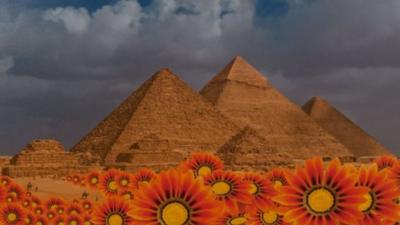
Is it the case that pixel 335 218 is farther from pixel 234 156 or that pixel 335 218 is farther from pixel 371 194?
pixel 234 156

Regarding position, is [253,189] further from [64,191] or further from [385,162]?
[64,191]

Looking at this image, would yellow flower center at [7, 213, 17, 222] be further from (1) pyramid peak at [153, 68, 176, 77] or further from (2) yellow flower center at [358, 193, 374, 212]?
(1) pyramid peak at [153, 68, 176, 77]

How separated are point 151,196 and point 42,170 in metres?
37.6

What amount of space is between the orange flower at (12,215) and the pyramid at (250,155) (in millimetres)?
45112

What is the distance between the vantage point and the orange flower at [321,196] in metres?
2.32

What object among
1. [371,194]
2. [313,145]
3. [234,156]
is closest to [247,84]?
[313,145]

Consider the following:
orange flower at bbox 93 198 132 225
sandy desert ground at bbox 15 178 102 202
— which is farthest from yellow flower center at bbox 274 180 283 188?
sandy desert ground at bbox 15 178 102 202

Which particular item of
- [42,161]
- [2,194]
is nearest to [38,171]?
[42,161]

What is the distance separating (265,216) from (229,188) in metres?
0.27

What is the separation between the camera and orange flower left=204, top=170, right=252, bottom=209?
10.0 feet

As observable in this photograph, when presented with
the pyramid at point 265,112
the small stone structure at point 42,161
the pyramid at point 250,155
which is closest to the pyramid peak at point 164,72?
the pyramid at point 265,112

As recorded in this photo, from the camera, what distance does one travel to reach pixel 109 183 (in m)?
5.16

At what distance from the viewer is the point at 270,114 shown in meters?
124

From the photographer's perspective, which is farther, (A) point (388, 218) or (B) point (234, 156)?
(B) point (234, 156)
